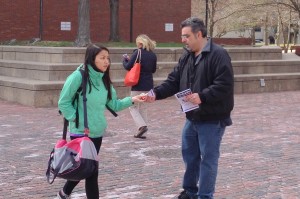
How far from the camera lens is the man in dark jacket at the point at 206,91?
5544 millimetres

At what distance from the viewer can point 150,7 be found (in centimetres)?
2958

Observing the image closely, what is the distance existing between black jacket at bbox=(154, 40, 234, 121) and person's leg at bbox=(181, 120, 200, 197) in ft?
0.78

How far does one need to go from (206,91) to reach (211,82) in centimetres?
18

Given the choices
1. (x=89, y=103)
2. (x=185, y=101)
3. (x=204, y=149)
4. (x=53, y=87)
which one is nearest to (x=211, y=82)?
(x=185, y=101)

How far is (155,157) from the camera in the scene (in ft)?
28.8

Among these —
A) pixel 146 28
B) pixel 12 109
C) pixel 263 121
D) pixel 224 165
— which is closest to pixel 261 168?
pixel 224 165

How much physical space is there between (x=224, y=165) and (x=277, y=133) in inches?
128

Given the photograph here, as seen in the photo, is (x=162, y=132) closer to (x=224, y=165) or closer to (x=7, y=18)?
(x=224, y=165)

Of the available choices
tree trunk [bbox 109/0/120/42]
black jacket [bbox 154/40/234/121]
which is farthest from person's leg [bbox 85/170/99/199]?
tree trunk [bbox 109/0/120/42]

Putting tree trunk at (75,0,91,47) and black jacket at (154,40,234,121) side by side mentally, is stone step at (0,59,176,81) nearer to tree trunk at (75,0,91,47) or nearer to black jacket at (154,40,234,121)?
tree trunk at (75,0,91,47)

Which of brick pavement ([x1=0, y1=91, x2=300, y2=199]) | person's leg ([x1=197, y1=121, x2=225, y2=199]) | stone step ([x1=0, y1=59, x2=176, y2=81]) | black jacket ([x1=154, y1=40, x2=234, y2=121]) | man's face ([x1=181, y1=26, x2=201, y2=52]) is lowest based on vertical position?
brick pavement ([x1=0, y1=91, x2=300, y2=199])

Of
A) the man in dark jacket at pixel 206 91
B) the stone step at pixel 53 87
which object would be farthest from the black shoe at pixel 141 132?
the stone step at pixel 53 87

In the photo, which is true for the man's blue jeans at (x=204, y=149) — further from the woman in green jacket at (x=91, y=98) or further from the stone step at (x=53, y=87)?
the stone step at (x=53, y=87)

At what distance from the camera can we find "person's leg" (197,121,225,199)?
5.67 meters
